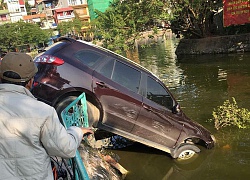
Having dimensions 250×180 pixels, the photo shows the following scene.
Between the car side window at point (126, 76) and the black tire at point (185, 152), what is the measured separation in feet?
5.20

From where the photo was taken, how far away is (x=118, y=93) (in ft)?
15.8

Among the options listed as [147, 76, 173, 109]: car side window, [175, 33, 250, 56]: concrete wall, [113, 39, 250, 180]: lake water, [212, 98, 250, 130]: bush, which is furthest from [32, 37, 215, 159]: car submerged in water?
[175, 33, 250, 56]: concrete wall

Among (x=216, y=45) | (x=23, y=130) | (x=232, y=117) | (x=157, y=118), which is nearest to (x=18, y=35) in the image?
(x=216, y=45)

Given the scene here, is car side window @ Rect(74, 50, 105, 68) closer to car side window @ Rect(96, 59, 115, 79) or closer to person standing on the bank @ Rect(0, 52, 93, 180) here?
car side window @ Rect(96, 59, 115, 79)

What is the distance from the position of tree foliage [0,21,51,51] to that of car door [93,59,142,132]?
168 ft

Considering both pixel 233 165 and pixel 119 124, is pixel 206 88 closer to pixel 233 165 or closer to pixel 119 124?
pixel 233 165

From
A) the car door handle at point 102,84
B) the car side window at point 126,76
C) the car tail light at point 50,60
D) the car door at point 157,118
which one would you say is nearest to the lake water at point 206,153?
the car door at point 157,118

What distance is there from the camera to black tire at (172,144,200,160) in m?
5.52

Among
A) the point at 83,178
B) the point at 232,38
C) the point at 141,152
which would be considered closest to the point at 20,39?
the point at 232,38

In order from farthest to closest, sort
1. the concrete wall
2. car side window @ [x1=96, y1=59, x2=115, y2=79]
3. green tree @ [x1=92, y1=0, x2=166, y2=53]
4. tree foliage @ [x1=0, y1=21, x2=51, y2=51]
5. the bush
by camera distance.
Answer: tree foliage @ [x1=0, y1=21, x2=51, y2=51], the concrete wall, green tree @ [x1=92, y1=0, x2=166, y2=53], the bush, car side window @ [x1=96, y1=59, x2=115, y2=79]

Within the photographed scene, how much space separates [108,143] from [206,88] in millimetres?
6254

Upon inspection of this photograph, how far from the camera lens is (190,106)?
29.7 ft

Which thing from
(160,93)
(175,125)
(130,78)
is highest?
(130,78)

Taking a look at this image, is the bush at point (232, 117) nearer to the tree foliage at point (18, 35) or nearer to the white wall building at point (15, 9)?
the tree foliage at point (18, 35)
